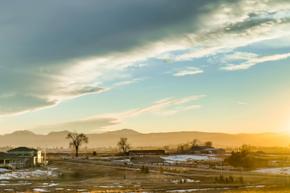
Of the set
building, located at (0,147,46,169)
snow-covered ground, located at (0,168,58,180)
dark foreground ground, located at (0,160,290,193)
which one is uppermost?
building, located at (0,147,46,169)

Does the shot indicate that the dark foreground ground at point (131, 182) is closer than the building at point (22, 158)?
Yes

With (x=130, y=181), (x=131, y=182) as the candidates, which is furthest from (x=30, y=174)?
(x=131, y=182)

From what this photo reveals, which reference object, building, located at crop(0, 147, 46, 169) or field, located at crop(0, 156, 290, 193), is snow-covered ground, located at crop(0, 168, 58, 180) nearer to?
field, located at crop(0, 156, 290, 193)

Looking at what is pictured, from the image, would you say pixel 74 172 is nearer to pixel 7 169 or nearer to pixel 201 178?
pixel 7 169

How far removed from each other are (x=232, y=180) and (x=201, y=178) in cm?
817

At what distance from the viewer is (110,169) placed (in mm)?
116562

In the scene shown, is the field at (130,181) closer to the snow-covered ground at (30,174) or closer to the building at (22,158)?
the snow-covered ground at (30,174)

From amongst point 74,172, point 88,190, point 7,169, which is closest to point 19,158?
point 7,169

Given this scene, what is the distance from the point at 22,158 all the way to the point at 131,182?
56537mm

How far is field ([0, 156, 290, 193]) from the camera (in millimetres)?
70625

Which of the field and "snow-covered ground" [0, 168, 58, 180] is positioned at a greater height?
"snow-covered ground" [0, 168, 58, 180]

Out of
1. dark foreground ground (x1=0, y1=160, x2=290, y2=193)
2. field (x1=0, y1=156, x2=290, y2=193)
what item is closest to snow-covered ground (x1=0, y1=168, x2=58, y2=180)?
field (x1=0, y1=156, x2=290, y2=193)

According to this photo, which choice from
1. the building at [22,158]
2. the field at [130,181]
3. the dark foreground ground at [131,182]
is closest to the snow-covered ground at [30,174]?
the field at [130,181]

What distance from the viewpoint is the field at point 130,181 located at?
70.6 metres
